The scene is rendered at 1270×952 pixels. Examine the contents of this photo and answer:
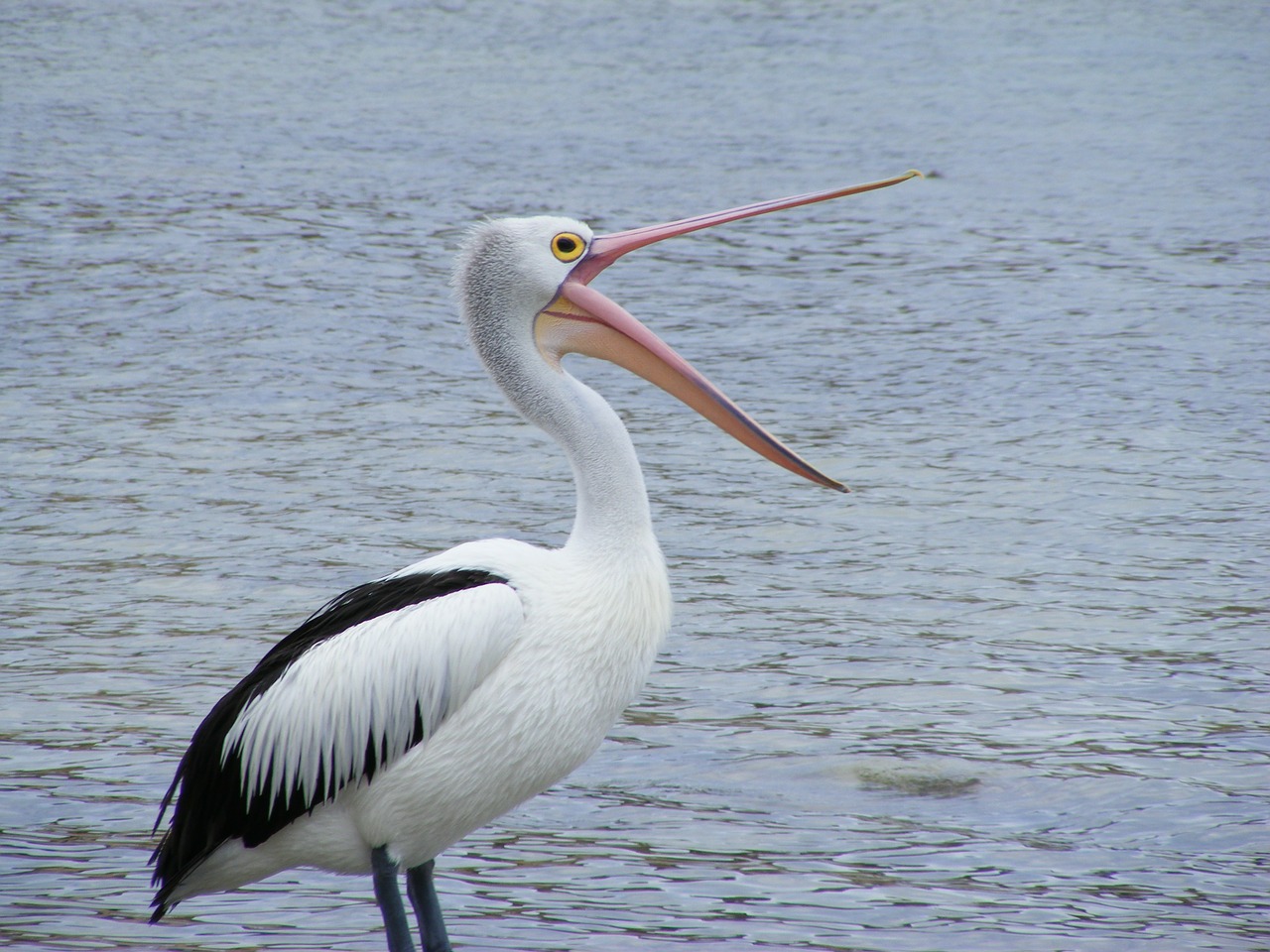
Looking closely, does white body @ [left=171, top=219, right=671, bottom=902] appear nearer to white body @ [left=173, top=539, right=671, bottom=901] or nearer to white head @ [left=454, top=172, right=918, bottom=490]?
white body @ [left=173, top=539, right=671, bottom=901]

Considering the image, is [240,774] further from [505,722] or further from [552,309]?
[552,309]

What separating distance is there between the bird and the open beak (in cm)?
19

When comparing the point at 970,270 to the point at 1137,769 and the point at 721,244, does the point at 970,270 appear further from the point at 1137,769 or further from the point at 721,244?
the point at 1137,769

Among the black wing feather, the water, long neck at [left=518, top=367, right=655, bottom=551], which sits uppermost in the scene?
long neck at [left=518, top=367, right=655, bottom=551]

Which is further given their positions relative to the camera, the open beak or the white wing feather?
the open beak

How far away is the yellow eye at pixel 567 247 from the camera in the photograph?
390 cm

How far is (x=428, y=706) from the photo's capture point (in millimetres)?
3533

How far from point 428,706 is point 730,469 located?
446cm

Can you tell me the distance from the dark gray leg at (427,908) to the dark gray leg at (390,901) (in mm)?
58

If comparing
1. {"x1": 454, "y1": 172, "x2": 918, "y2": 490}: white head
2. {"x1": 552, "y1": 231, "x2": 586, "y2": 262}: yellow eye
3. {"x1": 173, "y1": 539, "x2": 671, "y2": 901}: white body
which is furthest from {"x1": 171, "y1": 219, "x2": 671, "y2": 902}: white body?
{"x1": 552, "y1": 231, "x2": 586, "y2": 262}: yellow eye

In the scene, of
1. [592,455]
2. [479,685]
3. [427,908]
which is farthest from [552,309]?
[427,908]

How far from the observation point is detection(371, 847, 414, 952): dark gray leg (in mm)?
3502

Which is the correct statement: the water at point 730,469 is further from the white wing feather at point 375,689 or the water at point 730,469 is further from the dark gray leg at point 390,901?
the white wing feather at point 375,689

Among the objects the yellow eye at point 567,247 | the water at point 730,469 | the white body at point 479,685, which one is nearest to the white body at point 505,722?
the white body at point 479,685
